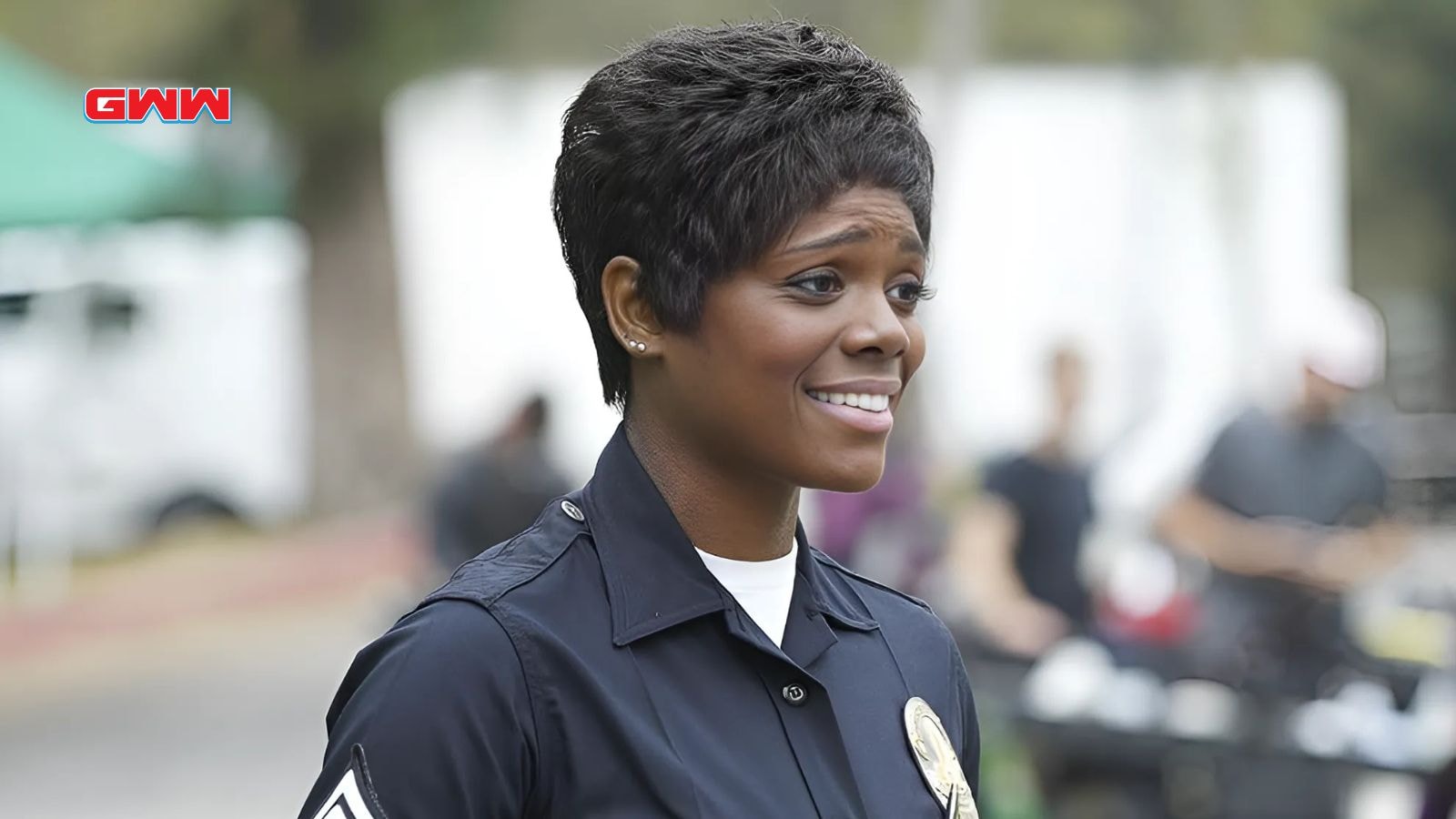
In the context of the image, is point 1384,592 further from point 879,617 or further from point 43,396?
point 43,396

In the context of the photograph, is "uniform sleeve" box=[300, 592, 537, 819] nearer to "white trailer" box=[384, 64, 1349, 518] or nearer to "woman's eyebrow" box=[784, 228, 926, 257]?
"woman's eyebrow" box=[784, 228, 926, 257]

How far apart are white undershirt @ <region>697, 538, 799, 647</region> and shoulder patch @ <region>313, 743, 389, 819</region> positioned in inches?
13.3

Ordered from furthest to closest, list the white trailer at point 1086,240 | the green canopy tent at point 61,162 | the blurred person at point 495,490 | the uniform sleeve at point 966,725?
the white trailer at point 1086,240, the green canopy tent at point 61,162, the blurred person at point 495,490, the uniform sleeve at point 966,725

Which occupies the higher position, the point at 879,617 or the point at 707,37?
the point at 707,37

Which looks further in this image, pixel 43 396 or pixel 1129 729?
pixel 43 396

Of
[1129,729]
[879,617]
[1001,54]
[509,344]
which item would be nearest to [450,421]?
[509,344]

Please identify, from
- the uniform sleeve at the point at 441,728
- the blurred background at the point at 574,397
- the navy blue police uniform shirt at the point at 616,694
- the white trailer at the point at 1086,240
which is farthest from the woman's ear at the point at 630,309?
the white trailer at the point at 1086,240

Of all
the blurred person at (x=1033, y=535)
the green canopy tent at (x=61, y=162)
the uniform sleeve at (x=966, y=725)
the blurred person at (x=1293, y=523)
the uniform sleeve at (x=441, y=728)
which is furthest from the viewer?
the green canopy tent at (x=61, y=162)

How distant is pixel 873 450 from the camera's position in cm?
157

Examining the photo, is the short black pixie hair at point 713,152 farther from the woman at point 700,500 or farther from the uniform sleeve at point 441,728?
the uniform sleeve at point 441,728

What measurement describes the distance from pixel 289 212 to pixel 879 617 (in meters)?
12.1

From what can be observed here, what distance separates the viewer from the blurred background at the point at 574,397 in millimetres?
5469

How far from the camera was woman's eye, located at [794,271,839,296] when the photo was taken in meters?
1.52

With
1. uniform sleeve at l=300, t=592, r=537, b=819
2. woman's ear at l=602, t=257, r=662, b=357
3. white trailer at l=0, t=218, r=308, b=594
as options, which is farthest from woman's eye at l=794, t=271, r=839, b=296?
white trailer at l=0, t=218, r=308, b=594
